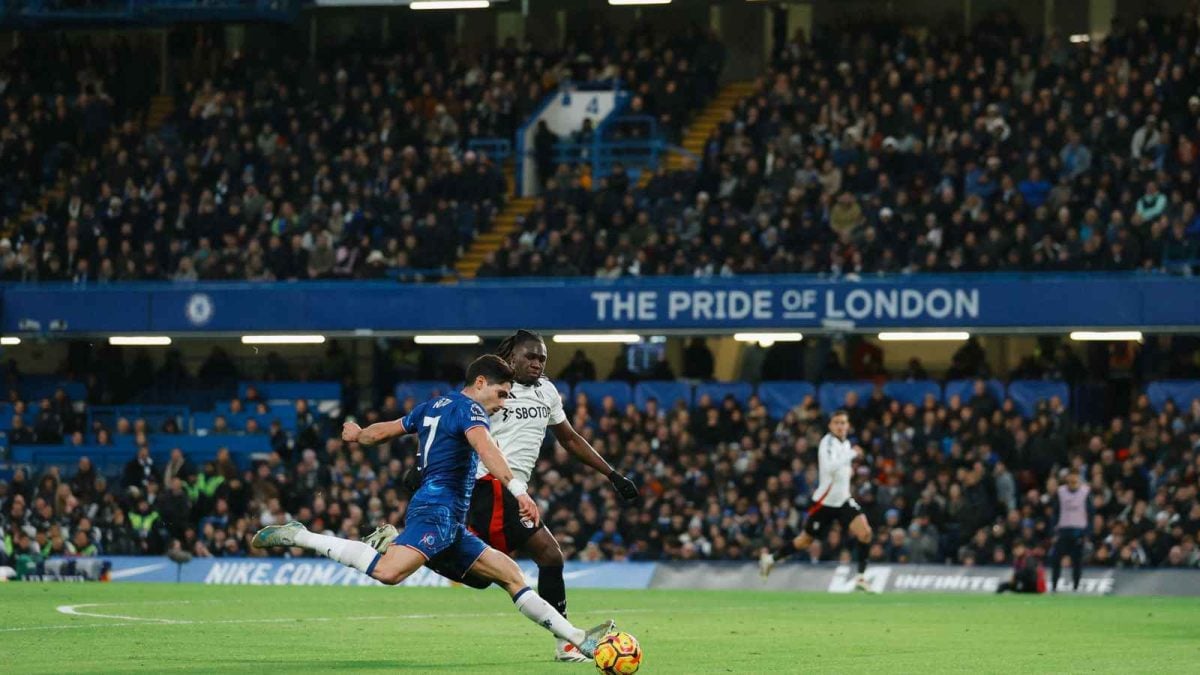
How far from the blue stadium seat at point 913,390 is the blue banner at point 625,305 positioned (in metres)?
0.91

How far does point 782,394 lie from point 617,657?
74.2 feet

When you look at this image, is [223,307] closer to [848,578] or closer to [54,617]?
[848,578]

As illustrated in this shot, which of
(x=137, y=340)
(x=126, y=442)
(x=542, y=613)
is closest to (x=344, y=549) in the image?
(x=542, y=613)

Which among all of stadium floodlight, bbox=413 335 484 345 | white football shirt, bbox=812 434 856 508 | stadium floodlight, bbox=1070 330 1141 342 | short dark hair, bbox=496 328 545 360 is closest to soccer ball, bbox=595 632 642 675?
short dark hair, bbox=496 328 545 360

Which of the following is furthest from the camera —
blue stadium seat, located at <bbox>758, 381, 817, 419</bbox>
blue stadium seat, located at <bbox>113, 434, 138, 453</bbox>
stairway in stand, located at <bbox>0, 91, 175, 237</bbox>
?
stairway in stand, located at <bbox>0, 91, 175, 237</bbox>

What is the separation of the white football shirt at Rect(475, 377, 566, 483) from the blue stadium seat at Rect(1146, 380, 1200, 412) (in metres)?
18.7

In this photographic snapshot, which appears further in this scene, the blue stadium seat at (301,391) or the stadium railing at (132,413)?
the stadium railing at (132,413)

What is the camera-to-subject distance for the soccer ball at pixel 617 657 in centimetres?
1125

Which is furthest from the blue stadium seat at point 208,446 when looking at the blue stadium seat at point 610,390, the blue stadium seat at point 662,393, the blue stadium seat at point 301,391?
the blue stadium seat at point 662,393

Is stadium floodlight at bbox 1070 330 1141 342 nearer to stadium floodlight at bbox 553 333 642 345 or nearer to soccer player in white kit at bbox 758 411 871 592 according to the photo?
stadium floodlight at bbox 553 333 642 345

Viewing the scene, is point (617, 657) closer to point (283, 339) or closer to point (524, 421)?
point (524, 421)

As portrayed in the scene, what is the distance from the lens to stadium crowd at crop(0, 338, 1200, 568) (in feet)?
95.8

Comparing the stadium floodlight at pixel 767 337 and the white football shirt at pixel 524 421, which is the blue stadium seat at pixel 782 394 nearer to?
the stadium floodlight at pixel 767 337

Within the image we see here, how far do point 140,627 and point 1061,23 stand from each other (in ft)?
94.3
